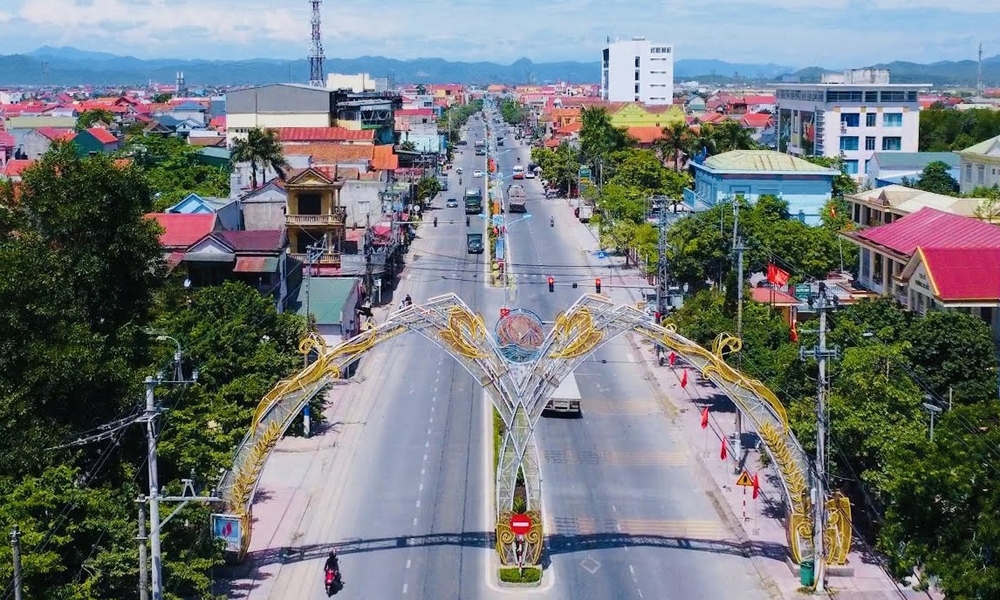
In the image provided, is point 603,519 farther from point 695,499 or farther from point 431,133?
point 431,133

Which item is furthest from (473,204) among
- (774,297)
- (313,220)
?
(774,297)

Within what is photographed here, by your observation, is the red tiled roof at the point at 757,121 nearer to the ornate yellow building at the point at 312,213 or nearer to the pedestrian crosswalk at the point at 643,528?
the ornate yellow building at the point at 312,213

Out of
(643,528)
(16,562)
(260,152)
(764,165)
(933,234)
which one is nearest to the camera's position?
(16,562)

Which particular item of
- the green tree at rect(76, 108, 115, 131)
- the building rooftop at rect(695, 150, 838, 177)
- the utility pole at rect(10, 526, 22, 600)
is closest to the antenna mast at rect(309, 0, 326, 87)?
the green tree at rect(76, 108, 115, 131)

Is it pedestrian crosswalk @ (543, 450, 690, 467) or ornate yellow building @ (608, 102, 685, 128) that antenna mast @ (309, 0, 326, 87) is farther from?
pedestrian crosswalk @ (543, 450, 690, 467)

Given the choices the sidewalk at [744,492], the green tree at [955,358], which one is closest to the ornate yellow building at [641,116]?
the sidewalk at [744,492]

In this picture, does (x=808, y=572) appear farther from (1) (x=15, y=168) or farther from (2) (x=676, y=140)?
(2) (x=676, y=140)
